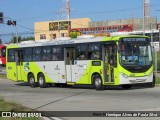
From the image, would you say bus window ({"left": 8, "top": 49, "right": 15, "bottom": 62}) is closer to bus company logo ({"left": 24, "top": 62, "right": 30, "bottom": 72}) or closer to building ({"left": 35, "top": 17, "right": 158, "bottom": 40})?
bus company logo ({"left": 24, "top": 62, "right": 30, "bottom": 72})

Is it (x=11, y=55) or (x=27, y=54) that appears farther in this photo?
(x=11, y=55)

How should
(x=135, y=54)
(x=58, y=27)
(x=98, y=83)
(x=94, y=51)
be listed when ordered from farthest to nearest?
(x=58, y=27) < (x=94, y=51) < (x=98, y=83) < (x=135, y=54)

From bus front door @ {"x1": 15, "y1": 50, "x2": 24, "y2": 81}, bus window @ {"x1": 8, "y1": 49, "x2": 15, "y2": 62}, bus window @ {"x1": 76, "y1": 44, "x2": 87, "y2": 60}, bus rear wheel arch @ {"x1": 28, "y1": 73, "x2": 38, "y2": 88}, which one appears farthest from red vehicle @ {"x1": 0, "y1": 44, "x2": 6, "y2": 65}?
bus window @ {"x1": 76, "y1": 44, "x2": 87, "y2": 60}

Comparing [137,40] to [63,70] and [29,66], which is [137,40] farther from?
[29,66]

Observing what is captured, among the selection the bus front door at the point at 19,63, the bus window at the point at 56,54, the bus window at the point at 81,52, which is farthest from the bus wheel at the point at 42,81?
the bus window at the point at 81,52

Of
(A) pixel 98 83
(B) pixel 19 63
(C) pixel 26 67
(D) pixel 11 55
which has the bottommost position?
(A) pixel 98 83

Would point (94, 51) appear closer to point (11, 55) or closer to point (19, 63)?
point (19, 63)

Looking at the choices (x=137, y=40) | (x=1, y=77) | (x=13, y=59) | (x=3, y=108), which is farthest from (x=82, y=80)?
(x=1, y=77)

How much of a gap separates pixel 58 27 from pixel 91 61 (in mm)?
91035

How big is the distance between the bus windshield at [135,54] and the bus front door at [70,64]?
147 inches

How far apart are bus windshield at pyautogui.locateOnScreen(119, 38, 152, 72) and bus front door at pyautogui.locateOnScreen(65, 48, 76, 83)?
12.3 ft

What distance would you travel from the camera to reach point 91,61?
23.2 metres

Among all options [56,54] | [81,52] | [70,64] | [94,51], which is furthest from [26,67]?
[94,51]

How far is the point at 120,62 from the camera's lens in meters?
21.8
